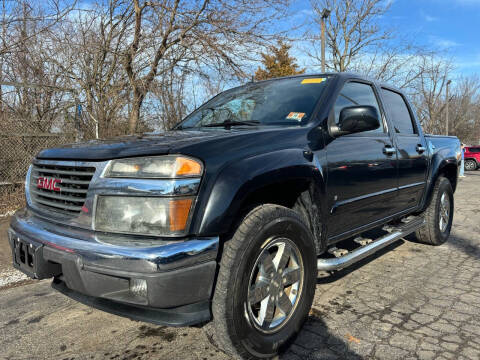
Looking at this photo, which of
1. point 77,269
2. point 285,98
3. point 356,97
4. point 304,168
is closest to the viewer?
point 77,269

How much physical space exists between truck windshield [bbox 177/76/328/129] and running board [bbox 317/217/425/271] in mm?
1055

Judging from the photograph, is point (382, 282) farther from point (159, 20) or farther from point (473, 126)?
point (473, 126)

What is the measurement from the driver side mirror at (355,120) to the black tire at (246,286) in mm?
842

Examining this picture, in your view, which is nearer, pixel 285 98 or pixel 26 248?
pixel 26 248

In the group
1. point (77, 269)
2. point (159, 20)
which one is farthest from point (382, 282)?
point (159, 20)

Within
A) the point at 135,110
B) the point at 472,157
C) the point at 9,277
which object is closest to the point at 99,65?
the point at 135,110

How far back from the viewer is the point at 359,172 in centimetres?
290

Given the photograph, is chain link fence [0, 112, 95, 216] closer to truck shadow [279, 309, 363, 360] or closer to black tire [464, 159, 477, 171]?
truck shadow [279, 309, 363, 360]

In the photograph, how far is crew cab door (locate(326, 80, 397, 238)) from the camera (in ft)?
8.85

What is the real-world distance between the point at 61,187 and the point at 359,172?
7.13ft

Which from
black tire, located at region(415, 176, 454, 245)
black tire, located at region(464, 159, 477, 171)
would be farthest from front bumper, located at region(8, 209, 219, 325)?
black tire, located at region(464, 159, 477, 171)

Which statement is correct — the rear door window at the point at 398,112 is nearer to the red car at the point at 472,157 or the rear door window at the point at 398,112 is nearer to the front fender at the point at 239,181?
the front fender at the point at 239,181

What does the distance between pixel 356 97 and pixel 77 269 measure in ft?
8.77

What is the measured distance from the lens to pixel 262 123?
9.12 ft
